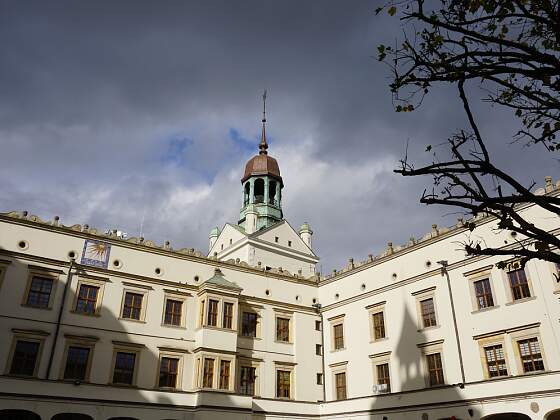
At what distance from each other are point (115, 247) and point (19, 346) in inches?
259

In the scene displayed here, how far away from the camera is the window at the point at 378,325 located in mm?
27672

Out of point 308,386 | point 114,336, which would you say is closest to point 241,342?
point 308,386

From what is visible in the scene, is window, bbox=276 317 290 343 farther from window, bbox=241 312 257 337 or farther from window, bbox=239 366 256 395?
window, bbox=239 366 256 395

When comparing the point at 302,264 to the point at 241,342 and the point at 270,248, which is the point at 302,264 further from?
the point at 241,342

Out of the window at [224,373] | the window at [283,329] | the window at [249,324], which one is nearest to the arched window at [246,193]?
the window at [283,329]

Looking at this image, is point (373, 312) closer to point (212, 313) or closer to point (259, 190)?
point (212, 313)

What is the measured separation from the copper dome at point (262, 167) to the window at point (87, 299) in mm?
23583

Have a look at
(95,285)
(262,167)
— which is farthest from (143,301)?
(262,167)

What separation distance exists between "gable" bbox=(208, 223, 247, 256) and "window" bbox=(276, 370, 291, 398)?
15.5 meters

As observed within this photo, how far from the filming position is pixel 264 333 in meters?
29.7

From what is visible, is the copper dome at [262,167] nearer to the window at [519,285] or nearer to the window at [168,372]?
the window at [168,372]

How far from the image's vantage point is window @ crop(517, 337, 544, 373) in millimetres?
20891

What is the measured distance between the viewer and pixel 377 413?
26.1 metres

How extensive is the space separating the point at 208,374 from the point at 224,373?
913 mm
